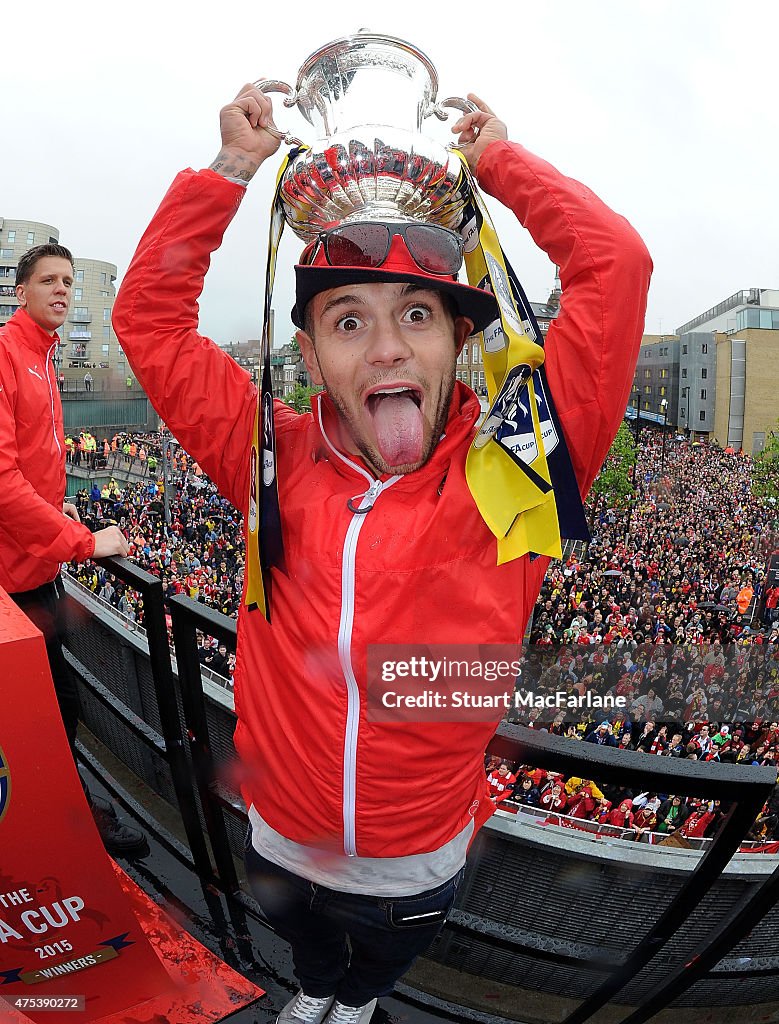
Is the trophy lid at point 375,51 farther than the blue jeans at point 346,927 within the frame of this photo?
No

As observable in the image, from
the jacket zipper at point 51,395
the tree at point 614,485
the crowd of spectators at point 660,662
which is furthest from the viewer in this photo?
the tree at point 614,485

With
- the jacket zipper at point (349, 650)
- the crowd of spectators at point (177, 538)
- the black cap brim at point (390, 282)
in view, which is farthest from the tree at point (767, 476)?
the jacket zipper at point (349, 650)

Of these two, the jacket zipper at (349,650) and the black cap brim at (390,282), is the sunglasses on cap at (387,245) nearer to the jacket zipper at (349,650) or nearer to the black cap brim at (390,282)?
the black cap brim at (390,282)

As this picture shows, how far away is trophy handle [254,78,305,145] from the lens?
154 centimetres

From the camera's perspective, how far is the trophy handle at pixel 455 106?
157 centimetres

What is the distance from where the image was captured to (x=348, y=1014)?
1743 mm

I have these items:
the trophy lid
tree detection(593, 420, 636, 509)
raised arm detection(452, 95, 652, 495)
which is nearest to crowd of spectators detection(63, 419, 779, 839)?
raised arm detection(452, 95, 652, 495)

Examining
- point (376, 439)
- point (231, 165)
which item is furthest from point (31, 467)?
point (376, 439)

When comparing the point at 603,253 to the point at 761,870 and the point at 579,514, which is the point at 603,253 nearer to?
the point at 579,514

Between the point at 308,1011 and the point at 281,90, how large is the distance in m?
2.15

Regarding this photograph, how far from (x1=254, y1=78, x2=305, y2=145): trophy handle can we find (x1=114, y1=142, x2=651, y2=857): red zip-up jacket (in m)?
0.16

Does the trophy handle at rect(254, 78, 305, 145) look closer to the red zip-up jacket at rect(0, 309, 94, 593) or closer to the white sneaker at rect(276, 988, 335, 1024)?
the red zip-up jacket at rect(0, 309, 94, 593)

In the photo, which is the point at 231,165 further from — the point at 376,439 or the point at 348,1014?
the point at 348,1014

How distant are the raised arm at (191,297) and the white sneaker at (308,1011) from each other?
4.42 ft
